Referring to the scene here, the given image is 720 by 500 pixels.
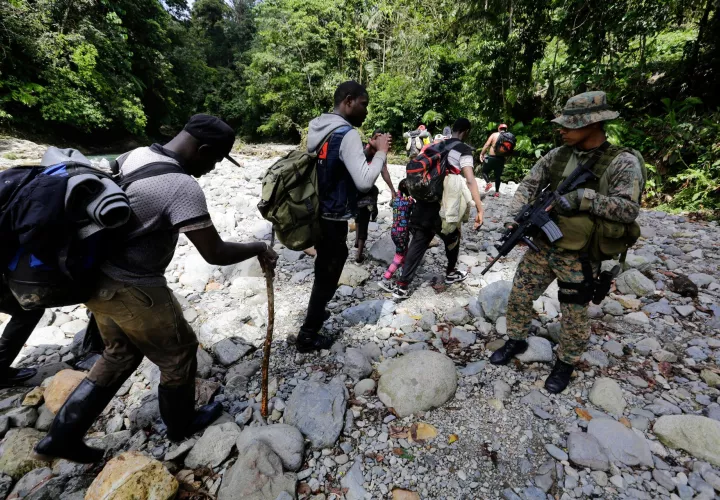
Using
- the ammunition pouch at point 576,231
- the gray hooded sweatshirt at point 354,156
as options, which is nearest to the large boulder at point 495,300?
the ammunition pouch at point 576,231

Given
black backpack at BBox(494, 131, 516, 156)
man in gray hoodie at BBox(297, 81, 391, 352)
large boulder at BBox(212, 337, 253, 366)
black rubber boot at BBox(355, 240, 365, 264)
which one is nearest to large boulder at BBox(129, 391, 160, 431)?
large boulder at BBox(212, 337, 253, 366)

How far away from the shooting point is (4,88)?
562 inches

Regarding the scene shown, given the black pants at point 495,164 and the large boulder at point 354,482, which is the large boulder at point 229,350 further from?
the black pants at point 495,164

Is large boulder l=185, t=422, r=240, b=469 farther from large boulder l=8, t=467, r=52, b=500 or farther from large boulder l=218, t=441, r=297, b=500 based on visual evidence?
large boulder l=8, t=467, r=52, b=500

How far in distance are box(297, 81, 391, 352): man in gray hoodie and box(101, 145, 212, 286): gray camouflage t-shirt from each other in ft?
3.39

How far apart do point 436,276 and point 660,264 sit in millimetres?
3054

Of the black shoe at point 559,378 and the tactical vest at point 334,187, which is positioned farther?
the black shoe at point 559,378

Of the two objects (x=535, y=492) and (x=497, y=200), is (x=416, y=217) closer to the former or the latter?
(x=535, y=492)

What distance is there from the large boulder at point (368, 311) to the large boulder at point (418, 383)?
925 millimetres

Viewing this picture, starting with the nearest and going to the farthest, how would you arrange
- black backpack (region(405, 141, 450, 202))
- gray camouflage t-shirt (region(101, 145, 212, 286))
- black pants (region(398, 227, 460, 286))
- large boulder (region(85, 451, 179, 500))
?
gray camouflage t-shirt (region(101, 145, 212, 286)) → large boulder (region(85, 451, 179, 500)) → black backpack (region(405, 141, 450, 202)) → black pants (region(398, 227, 460, 286))

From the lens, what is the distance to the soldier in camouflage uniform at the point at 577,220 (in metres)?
2.16

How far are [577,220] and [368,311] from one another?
217cm

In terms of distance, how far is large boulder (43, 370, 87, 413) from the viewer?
8.11 ft

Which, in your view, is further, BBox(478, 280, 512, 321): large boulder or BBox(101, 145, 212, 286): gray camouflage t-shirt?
BBox(478, 280, 512, 321): large boulder
